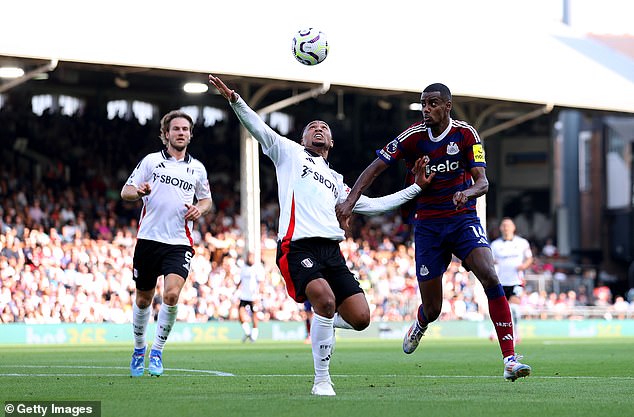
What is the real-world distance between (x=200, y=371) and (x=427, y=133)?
13.4 ft

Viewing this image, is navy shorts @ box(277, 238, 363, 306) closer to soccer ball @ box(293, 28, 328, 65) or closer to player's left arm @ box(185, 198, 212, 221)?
player's left arm @ box(185, 198, 212, 221)

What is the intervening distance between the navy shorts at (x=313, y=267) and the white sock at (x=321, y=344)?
0.29m

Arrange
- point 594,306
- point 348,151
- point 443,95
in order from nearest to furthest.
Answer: point 443,95 < point 594,306 < point 348,151

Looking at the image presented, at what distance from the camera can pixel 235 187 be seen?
40062 millimetres

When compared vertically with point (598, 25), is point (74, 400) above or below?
below

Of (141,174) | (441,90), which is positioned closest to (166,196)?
(141,174)

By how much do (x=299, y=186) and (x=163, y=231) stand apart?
8.70 ft

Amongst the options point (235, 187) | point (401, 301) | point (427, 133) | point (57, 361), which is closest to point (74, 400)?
point (427, 133)

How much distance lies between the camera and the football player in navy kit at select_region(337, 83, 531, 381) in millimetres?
11289

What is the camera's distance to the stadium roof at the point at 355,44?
29.1 metres

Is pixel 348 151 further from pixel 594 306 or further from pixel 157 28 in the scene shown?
pixel 157 28

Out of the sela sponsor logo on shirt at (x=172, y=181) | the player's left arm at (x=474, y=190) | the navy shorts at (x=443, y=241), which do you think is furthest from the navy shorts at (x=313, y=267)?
the sela sponsor logo on shirt at (x=172, y=181)

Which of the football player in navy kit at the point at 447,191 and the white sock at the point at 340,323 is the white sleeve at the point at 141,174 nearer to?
the football player in navy kit at the point at 447,191

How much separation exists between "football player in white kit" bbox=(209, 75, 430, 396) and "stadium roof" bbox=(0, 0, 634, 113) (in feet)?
60.7
